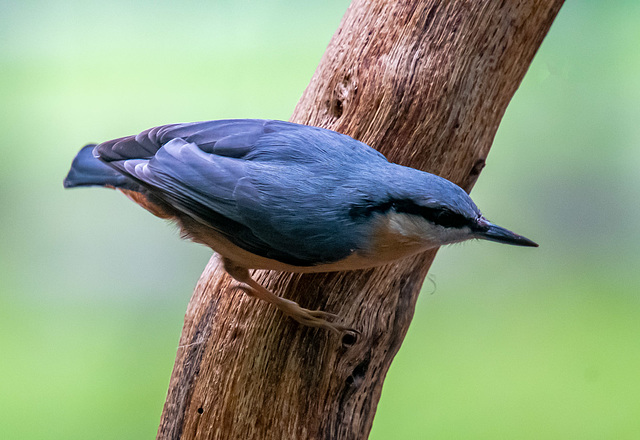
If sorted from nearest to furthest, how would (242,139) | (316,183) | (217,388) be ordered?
(316,183)
(242,139)
(217,388)

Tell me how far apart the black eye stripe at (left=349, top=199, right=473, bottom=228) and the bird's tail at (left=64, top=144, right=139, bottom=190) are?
64 cm

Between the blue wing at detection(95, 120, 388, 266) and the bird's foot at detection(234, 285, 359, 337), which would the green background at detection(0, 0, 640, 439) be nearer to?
the bird's foot at detection(234, 285, 359, 337)

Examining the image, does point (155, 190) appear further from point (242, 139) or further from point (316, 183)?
point (316, 183)

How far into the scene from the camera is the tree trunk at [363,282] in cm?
180

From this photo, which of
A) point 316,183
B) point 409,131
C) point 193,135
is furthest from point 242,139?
point 409,131

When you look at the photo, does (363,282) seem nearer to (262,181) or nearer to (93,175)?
(262,181)

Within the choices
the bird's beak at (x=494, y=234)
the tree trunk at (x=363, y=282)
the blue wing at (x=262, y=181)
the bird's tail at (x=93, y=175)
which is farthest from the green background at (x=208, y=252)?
the bird's beak at (x=494, y=234)

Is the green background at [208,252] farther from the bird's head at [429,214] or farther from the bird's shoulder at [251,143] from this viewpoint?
Answer: the bird's head at [429,214]

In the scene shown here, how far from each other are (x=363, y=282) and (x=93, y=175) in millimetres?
847

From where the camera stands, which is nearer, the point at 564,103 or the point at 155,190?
the point at 155,190

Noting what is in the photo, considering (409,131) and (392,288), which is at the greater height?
(409,131)

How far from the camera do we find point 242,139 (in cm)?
163

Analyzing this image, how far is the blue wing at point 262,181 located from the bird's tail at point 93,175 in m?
0.06

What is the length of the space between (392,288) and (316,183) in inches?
20.9
